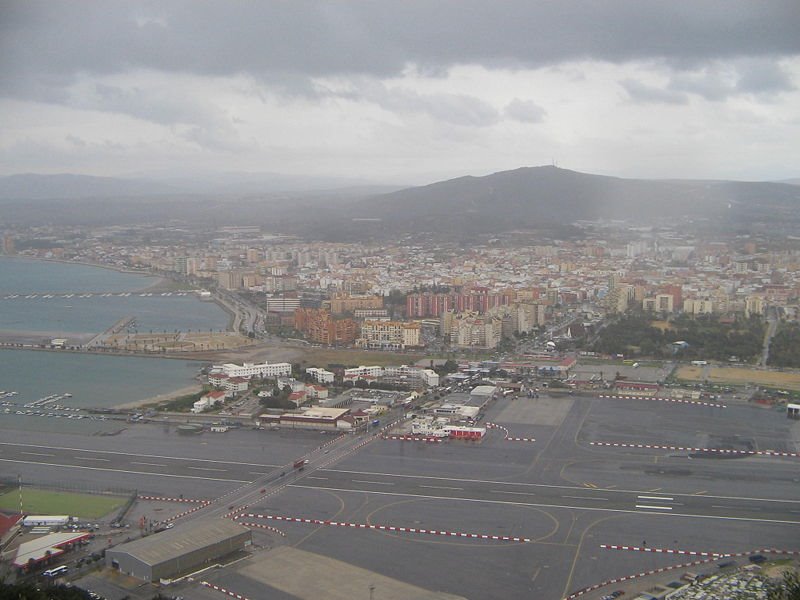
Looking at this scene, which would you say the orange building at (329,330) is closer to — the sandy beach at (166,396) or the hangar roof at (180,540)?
the sandy beach at (166,396)

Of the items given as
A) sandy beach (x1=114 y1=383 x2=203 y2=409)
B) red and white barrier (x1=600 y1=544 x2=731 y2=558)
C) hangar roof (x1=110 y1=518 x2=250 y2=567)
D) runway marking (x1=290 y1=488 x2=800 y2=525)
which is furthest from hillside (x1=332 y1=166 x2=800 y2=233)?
hangar roof (x1=110 y1=518 x2=250 y2=567)

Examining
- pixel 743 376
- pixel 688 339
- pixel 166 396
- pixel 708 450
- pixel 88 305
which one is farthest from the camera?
pixel 88 305

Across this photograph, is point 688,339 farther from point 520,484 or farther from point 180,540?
point 180,540

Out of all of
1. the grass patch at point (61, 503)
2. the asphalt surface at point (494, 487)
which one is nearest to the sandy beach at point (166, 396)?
the asphalt surface at point (494, 487)

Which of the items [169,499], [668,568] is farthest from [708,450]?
[169,499]

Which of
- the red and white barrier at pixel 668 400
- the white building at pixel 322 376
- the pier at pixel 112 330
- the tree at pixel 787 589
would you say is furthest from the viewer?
the pier at pixel 112 330

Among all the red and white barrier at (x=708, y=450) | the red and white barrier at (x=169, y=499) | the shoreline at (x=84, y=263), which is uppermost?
the shoreline at (x=84, y=263)

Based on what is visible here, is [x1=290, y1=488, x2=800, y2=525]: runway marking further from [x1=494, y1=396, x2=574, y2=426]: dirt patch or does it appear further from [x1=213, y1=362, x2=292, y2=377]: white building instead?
[x1=213, y1=362, x2=292, y2=377]: white building
